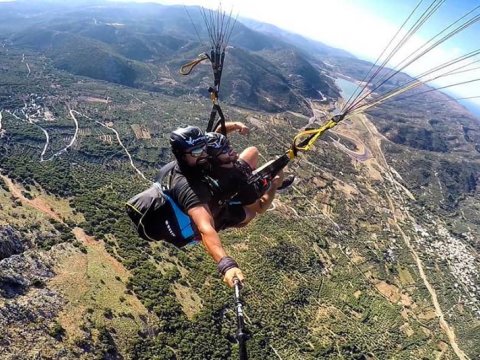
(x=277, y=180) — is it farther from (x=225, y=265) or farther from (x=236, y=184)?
(x=225, y=265)

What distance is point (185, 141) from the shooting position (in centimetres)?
680

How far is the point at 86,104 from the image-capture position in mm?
90875

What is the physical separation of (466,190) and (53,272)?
11398 centimetres

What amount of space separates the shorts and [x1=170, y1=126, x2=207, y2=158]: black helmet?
1.62 m

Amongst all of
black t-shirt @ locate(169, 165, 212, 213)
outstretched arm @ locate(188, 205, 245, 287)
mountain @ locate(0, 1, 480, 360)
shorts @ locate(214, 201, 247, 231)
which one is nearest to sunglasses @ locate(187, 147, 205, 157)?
black t-shirt @ locate(169, 165, 212, 213)

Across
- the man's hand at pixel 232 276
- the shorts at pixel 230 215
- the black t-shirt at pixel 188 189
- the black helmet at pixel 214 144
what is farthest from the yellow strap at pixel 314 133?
the man's hand at pixel 232 276

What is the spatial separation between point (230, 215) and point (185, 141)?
2.05 m

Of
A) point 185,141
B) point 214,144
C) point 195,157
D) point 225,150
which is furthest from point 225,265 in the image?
point 225,150

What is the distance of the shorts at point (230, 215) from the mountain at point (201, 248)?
4702 mm

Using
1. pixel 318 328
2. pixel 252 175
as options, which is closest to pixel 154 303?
pixel 318 328

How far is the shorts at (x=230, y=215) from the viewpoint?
8.06m

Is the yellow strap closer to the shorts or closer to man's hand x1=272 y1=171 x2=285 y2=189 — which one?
man's hand x1=272 y1=171 x2=285 y2=189

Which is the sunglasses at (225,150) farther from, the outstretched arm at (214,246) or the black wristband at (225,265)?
the black wristband at (225,265)

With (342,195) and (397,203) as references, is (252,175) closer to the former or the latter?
(342,195)
